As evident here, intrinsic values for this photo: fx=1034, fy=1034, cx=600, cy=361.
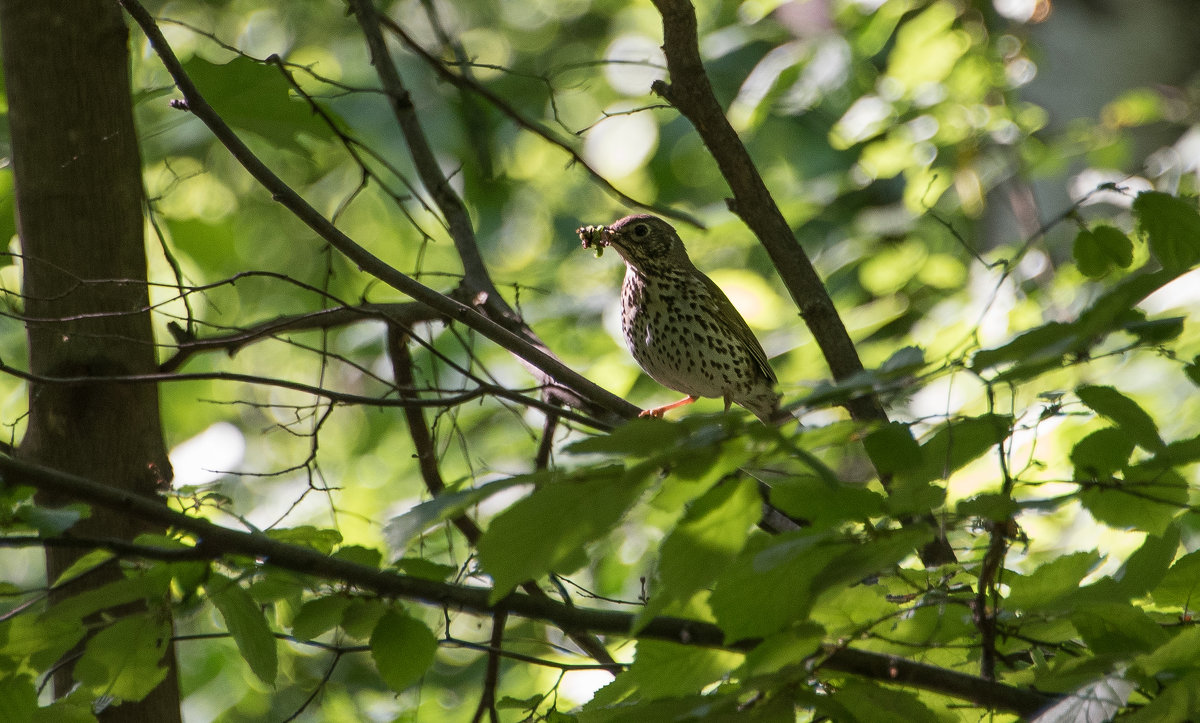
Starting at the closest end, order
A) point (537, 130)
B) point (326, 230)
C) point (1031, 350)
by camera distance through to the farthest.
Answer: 1. point (1031, 350)
2. point (326, 230)
3. point (537, 130)

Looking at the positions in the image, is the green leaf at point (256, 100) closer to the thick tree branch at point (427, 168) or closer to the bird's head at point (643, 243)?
the thick tree branch at point (427, 168)

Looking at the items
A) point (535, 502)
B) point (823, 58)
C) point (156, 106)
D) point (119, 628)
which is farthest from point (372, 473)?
point (535, 502)

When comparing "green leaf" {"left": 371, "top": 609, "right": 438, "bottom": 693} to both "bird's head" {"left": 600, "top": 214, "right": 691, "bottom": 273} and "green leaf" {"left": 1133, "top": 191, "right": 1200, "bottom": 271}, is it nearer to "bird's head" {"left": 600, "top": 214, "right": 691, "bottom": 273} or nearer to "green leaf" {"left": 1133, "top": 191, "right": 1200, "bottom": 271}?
"green leaf" {"left": 1133, "top": 191, "right": 1200, "bottom": 271}

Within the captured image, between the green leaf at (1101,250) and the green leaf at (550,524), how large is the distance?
129 centimetres

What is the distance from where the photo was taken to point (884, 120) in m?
4.42

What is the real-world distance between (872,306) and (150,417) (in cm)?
330

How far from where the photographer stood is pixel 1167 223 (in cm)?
159

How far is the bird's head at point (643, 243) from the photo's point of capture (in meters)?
4.17

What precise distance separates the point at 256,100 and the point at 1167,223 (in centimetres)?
211

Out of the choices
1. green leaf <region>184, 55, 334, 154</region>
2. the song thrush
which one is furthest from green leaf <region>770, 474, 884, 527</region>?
the song thrush

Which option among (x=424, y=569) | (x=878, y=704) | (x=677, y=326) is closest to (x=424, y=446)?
(x=424, y=569)

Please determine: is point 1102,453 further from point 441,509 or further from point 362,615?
point 362,615

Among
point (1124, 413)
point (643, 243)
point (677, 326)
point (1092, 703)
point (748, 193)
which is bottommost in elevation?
point (1092, 703)

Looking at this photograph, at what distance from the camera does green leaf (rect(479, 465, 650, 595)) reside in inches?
38.3
